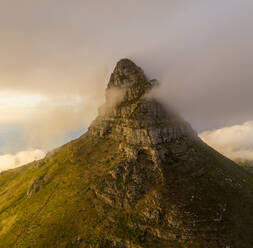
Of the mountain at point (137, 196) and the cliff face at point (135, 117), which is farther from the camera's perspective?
the cliff face at point (135, 117)

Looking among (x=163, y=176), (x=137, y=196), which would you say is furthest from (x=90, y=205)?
(x=163, y=176)

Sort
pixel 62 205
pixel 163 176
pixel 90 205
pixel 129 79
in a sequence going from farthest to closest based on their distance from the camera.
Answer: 1. pixel 129 79
2. pixel 62 205
3. pixel 163 176
4. pixel 90 205

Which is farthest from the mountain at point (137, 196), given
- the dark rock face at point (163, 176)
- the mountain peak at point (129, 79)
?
the mountain peak at point (129, 79)

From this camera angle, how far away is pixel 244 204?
3568 inches

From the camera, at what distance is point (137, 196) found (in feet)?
303

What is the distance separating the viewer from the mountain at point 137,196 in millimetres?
74938

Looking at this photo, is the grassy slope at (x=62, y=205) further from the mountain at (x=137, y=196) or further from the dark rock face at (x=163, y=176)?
the dark rock face at (x=163, y=176)

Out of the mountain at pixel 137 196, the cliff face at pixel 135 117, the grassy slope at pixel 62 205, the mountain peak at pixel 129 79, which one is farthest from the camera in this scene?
the mountain peak at pixel 129 79

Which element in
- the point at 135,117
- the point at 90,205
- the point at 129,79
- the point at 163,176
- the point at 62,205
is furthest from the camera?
the point at 129,79

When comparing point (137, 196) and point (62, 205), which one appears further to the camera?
point (62, 205)

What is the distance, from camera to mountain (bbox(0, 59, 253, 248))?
74.9m

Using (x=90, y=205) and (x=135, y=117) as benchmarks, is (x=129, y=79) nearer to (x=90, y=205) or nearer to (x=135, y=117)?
(x=135, y=117)

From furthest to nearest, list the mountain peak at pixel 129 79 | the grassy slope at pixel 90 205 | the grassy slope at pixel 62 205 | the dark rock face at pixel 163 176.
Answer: the mountain peak at pixel 129 79 < the grassy slope at pixel 62 205 < the grassy slope at pixel 90 205 < the dark rock face at pixel 163 176

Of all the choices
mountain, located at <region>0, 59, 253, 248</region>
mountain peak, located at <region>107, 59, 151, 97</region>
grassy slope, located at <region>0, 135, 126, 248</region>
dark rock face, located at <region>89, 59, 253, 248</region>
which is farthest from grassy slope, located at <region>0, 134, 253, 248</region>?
mountain peak, located at <region>107, 59, 151, 97</region>
